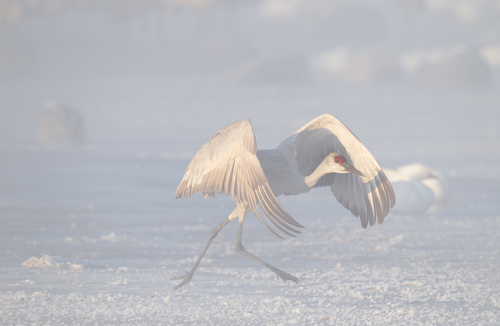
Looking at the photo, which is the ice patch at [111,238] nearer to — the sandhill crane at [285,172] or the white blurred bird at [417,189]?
the sandhill crane at [285,172]

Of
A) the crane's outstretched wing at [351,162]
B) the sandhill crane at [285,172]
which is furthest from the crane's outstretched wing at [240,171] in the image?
the crane's outstretched wing at [351,162]

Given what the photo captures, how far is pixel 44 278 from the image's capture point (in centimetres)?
600

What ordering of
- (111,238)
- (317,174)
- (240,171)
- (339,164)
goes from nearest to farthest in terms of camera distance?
(240,171) < (339,164) < (317,174) < (111,238)

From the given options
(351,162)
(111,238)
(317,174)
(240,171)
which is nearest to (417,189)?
(351,162)

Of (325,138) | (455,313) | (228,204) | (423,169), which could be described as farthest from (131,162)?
(455,313)

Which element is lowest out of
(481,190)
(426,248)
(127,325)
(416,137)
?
(127,325)

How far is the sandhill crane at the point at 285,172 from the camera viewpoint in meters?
4.84

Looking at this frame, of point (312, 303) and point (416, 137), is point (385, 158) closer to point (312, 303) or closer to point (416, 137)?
point (416, 137)

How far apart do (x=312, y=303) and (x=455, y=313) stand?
115 centimetres

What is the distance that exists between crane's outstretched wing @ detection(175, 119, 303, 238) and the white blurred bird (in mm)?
4523

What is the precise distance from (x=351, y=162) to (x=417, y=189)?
11.9 ft

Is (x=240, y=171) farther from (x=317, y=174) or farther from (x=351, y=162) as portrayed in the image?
(x=351, y=162)

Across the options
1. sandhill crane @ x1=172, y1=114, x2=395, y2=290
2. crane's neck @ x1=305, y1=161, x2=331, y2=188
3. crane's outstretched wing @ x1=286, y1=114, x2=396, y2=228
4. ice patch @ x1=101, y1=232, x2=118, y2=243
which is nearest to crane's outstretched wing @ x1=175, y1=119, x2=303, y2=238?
sandhill crane @ x1=172, y1=114, x2=395, y2=290

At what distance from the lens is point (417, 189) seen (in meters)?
9.16
